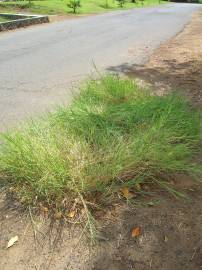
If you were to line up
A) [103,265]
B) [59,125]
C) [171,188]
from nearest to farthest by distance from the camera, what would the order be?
[103,265], [171,188], [59,125]

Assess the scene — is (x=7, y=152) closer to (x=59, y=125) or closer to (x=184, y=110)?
(x=59, y=125)

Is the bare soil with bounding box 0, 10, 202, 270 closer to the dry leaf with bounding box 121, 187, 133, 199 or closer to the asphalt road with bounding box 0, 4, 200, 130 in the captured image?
the dry leaf with bounding box 121, 187, 133, 199

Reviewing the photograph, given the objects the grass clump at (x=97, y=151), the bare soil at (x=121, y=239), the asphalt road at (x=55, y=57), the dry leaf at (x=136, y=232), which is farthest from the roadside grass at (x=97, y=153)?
the asphalt road at (x=55, y=57)

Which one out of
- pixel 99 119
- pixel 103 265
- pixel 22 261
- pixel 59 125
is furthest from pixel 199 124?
pixel 22 261

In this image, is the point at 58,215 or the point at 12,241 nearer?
the point at 12,241

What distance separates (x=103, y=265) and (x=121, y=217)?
1.52 feet

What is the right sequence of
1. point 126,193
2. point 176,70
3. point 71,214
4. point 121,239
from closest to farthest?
point 121,239 → point 71,214 → point 126,193 → point 176,70

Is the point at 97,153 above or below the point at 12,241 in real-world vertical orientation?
above

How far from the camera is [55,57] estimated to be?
357 inches

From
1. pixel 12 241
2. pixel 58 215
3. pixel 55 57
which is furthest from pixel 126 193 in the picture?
pixel 55 57

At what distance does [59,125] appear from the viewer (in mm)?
3738

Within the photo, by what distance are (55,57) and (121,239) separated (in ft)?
22.9

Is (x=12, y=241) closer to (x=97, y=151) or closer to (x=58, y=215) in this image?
(x=58, y=215)

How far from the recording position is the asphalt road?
585 centimetres
